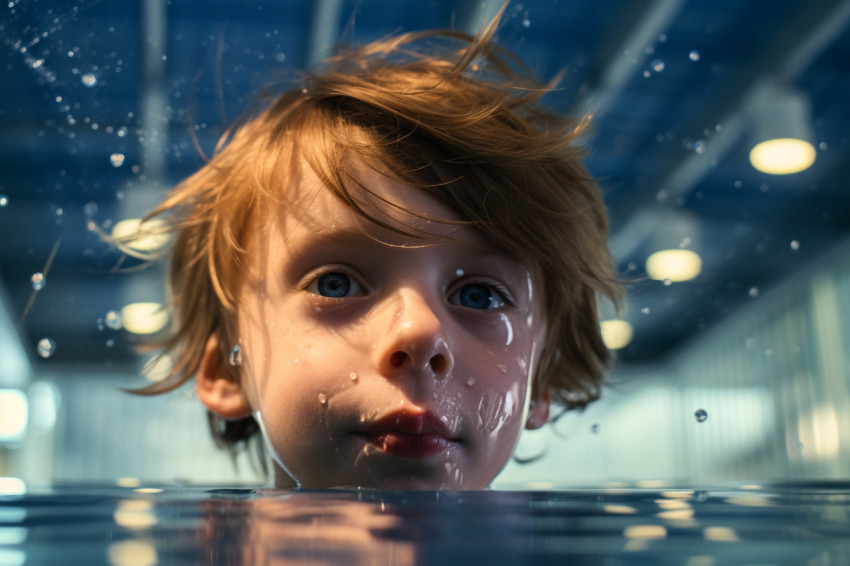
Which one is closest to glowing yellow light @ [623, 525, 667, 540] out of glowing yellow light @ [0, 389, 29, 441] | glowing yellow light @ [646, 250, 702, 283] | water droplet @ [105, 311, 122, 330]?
glowing yellow light @ [646, 250, 702, 283]

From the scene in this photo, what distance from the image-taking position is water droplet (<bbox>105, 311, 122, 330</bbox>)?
1.18 metres

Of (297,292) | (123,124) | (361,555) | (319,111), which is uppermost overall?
(123,124)

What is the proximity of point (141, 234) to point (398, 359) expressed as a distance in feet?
1.29

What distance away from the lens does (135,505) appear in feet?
0.82

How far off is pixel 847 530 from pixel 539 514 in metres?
0.08

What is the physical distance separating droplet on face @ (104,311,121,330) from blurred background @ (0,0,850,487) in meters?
0.01

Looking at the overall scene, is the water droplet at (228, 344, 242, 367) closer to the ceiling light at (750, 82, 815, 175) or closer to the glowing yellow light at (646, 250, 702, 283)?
the glowing yellow light at (646, 250, 702, 283)

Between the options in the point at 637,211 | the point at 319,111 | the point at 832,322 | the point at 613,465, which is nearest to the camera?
the point at 319,111

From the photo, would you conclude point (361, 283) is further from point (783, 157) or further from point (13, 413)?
point (13, 413)

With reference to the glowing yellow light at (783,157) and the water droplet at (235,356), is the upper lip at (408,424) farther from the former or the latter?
the glowing yellow light at (783,157)

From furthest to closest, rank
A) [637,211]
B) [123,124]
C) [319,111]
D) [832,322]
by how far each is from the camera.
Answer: [832,322] < [637,211] < [123,124] < [319,111]

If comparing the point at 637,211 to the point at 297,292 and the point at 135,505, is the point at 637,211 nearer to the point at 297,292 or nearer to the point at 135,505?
the point at 297,292

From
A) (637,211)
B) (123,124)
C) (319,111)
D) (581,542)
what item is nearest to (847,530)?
(581,542)

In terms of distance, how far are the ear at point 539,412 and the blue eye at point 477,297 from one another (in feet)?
0.50
